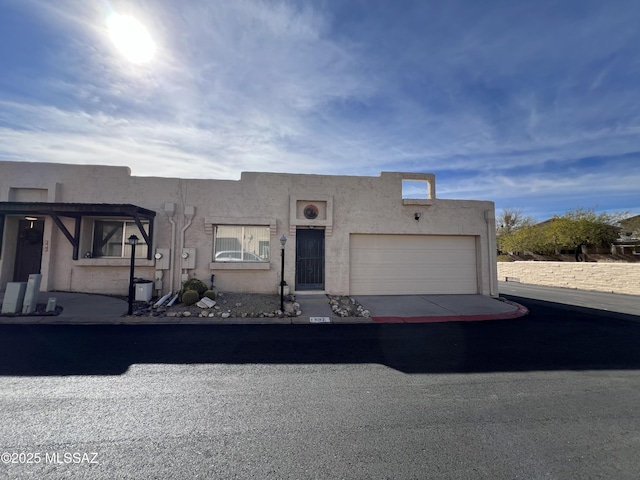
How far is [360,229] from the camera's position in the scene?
11.1 metres

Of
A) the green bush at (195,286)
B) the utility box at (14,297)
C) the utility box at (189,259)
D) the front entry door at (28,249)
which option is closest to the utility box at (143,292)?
the green bush at (195,286)

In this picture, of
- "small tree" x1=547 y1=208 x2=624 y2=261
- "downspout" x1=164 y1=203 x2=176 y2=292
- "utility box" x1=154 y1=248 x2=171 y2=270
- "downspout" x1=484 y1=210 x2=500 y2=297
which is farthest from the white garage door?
"small tree" x1=547 y1=208 x2=624 y2=261

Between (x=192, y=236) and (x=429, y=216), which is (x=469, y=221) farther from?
(x=192, y=236)

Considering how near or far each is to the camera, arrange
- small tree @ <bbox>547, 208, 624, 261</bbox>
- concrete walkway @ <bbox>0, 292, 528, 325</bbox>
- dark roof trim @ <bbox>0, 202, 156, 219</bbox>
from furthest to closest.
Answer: small tree @ <bbox>547, 208, 624, 261</bbox>, dark roof trim @ <bbox>0, 202, 156, 219</bbox>, concrete walkway @ <bbox>0, 292, 528, 325</bbox>

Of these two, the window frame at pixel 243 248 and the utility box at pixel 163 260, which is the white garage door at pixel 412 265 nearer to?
the window frame at pixel 243 248

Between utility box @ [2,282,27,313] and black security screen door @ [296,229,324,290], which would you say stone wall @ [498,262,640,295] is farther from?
utility box @ [2,282,27,313]

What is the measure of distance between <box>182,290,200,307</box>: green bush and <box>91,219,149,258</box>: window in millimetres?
3190

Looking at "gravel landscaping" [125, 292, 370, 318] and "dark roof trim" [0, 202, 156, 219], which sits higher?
"dark roof trim" [0, 202, 156, 219]

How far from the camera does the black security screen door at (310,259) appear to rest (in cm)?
1092

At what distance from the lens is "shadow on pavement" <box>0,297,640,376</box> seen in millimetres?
4785

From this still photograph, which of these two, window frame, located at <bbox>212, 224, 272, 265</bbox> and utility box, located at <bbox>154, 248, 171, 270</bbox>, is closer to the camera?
utility box, located at <bbox>154, 248, 171, 270</bbox>

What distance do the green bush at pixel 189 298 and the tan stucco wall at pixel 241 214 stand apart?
1.54 m

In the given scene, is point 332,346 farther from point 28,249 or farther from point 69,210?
point 28,249

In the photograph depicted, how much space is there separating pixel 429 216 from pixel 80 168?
517 inches
